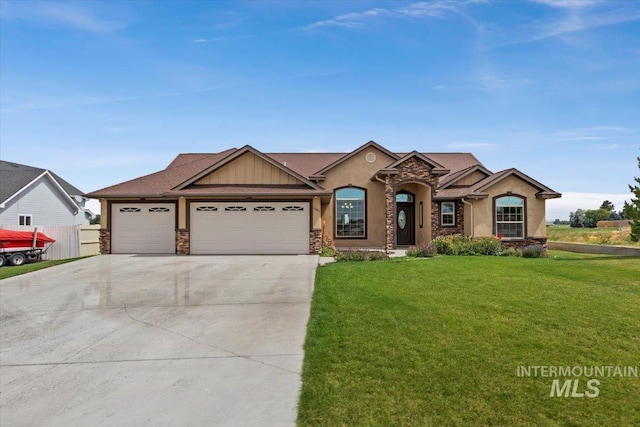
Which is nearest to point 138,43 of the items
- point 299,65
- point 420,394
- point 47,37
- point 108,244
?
point 47,37

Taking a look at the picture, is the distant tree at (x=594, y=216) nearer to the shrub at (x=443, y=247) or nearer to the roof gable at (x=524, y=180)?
the roof gable at (x=524, y=180)

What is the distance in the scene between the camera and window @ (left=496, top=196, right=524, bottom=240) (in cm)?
1991

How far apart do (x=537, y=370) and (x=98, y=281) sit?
11008 millimetres

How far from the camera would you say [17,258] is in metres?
17.3

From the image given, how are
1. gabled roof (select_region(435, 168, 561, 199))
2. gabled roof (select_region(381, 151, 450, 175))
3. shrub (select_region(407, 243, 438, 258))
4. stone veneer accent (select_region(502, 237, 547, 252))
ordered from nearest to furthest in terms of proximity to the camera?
1. shrub (select_region(407, 243, 438, 258))
2. gabled roof (select_region(381, 151, 450, 175))
3. gabled roof (select_region(435, 168, 561, 199))
4. stone veneer accent (select_region(502, 237, 547, 252))

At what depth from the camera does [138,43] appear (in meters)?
13.1

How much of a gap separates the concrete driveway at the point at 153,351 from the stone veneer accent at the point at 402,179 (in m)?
9.29

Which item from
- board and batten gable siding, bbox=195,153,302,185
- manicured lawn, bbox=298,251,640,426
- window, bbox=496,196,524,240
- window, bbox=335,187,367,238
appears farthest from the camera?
window, bbox=335,187,367,238

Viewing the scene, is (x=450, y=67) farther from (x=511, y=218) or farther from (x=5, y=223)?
(x=5, y=223)

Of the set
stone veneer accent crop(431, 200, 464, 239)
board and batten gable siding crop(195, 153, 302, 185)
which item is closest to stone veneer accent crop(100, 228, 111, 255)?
board and batten gable siding crop(195, 153, 302, 185)

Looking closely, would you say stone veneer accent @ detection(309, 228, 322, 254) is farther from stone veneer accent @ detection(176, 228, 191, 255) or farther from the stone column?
stone veneer accent @ detection(176, 228, 191, 255)

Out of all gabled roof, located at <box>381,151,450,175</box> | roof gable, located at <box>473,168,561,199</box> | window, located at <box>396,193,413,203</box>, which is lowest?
window, located at <box>396,193,413,203</box>

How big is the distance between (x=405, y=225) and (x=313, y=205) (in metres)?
6.50

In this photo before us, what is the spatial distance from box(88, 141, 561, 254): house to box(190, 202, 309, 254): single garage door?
5 cm
